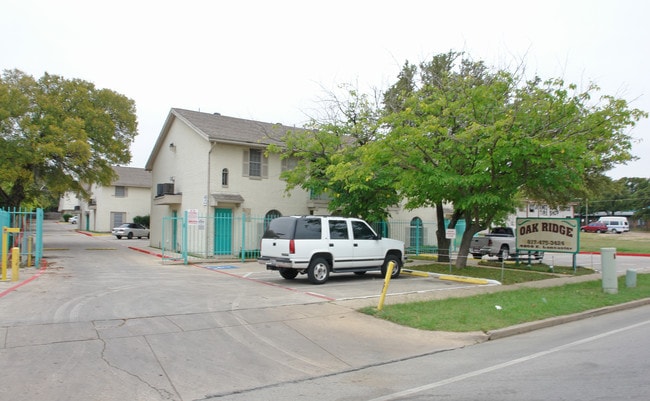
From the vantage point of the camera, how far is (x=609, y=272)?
42.4ft

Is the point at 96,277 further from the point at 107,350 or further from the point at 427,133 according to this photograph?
the point at 427,133

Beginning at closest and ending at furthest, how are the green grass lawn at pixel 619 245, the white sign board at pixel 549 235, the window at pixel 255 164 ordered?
the white sign board at pixel 549 235 → the window at pixel 255 164 → the green grass lawn at pixel 619 245

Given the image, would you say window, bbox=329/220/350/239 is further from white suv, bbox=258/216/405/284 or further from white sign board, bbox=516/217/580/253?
white sign board, bbox=516/217/580/253

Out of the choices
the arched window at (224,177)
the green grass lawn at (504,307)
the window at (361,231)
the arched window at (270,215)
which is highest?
the arched window at (224,177)

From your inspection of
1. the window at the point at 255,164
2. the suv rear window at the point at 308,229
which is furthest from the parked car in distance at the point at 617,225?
the suv rear window at the point at 308,229

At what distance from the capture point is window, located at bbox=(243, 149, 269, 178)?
24.3 meters

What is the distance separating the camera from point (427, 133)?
49.2 ft

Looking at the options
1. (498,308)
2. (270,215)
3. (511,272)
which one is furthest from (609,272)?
(270,215)

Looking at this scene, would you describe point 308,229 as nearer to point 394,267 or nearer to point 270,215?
point 394,267

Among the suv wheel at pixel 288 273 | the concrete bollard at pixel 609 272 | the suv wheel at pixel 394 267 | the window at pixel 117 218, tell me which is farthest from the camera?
the window at pixel 117 218

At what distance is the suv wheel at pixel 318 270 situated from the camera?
14008 mm

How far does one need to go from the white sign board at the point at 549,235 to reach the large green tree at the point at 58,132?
22263 mm

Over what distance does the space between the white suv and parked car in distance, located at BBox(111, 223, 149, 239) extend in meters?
30.0

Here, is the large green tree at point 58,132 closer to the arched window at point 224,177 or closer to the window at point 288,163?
the arched window at point 224,177
